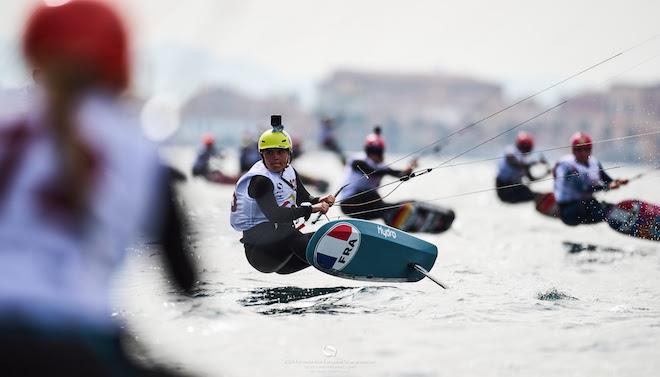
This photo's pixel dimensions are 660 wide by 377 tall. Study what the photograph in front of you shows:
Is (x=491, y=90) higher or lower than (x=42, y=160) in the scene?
higher

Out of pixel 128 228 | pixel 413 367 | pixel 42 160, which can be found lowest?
pixel 413 367

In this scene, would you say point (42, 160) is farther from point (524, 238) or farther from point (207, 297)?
point (524, 238)

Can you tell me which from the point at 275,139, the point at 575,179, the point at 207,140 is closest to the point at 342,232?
the point at 275,139

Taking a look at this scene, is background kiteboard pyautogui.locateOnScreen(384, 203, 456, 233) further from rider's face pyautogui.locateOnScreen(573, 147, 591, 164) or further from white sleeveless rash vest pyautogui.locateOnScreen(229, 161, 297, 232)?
→ white sleeveless rash vest pyautogui.locateOnScreen(229, 161, 297, 232)

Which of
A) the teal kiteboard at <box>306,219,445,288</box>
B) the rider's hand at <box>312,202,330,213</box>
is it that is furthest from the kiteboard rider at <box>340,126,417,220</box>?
the rider's hand at <box>312,202,330,213</box>

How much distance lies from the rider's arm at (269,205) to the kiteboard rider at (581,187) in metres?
5.60

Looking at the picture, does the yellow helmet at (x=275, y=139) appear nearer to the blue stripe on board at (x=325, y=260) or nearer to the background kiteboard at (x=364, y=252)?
the background kiteboard at (x=364, y=252)

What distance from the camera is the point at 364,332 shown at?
464 cm

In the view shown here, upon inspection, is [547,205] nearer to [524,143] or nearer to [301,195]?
[524,143]

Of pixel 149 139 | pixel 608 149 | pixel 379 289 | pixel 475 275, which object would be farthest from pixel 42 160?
pixel 608 149

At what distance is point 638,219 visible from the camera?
1020 centimetres

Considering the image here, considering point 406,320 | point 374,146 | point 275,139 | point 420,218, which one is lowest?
point 406,320

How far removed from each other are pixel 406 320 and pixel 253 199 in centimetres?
191

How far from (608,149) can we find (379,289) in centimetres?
12067
